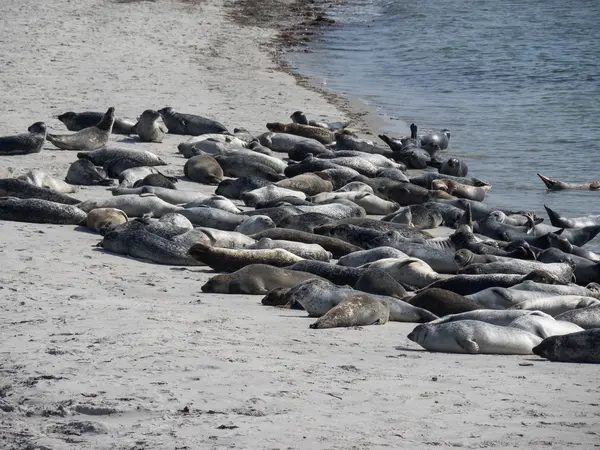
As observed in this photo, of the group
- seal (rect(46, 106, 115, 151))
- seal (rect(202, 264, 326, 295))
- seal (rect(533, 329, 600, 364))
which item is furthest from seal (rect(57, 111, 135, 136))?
seal (rect(533, 329, 600, 364))

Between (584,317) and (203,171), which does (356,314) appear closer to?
(584,317)

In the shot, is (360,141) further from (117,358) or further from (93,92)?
(117,358)

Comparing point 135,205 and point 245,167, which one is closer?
point 135,205

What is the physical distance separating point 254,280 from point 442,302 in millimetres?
1079

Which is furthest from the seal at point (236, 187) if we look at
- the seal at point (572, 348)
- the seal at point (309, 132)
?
the seal at point (572, 348)

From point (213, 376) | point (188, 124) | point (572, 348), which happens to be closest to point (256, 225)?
point (572, 348)

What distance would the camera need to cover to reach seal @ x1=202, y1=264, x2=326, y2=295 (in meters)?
6.03

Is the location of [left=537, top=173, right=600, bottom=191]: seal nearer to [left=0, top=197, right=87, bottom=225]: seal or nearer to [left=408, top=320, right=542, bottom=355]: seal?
[left=0, top=197, right=87, bottom=225]: seal

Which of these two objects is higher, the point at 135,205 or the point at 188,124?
the point at 135,205

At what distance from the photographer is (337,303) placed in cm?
560

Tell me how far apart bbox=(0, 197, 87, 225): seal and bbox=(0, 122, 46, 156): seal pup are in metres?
2.28

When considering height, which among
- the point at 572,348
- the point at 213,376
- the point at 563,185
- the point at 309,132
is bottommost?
the point at 563,185

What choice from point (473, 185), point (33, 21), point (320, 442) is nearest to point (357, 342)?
point (320, 442)

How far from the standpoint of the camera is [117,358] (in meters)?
4.22
